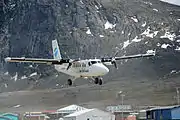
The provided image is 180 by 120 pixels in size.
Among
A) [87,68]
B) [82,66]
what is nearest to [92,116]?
[82,66]

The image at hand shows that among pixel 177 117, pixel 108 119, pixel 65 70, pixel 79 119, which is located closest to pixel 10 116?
pixel 79 119

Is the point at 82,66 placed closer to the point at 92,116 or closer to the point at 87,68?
the point at 87,68

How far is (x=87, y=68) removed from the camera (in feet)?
244

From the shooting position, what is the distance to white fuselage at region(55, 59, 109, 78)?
73125mm

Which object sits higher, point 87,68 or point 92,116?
point 87,68

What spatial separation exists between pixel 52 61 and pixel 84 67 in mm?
6403

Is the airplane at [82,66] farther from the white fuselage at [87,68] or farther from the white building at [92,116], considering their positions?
the white building at [92,116]

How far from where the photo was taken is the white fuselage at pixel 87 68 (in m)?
73.1

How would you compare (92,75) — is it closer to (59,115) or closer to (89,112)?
(89,112)

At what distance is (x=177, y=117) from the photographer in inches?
3100

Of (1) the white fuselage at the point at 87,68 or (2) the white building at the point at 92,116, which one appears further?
(2) the white building at the point at 92,116

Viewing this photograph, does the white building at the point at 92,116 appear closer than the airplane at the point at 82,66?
No

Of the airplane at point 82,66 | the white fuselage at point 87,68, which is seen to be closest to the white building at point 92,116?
the airplane at point 82,66

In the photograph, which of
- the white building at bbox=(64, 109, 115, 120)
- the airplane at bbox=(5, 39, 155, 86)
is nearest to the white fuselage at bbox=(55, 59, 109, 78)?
the airplane at bbox=(5, 39, 155, 86)
